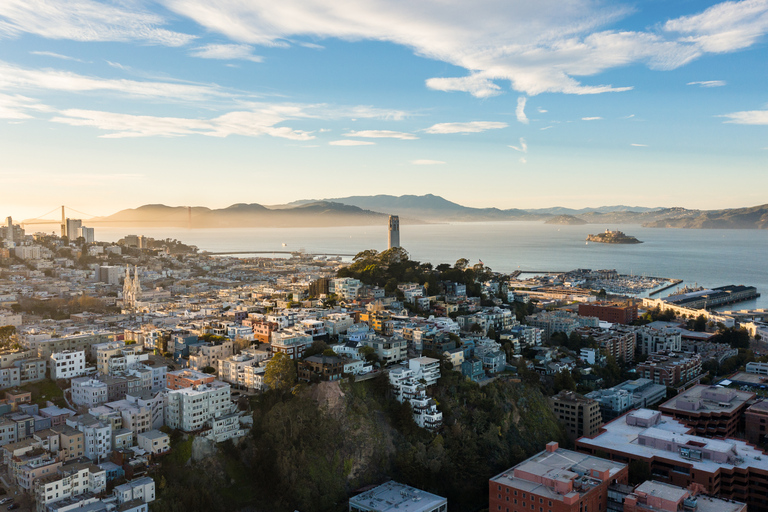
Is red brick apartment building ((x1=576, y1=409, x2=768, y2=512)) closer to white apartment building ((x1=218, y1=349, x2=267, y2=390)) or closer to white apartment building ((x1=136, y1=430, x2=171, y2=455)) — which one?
white apartment building ((x1=218, y1=349, x2=267, y2=390))

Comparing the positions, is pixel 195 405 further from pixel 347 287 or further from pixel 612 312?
pixel 612 312

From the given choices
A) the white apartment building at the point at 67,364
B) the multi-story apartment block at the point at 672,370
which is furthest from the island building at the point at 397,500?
the multi-story apartment block at the point at 672,370

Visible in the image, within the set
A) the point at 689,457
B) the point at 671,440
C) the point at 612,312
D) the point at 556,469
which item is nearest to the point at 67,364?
the point at 556,469

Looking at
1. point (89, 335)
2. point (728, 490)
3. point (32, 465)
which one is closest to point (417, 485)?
point (728, 490)

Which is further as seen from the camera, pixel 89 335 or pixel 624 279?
pixel 624 279

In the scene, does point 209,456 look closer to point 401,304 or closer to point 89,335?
point 89,335

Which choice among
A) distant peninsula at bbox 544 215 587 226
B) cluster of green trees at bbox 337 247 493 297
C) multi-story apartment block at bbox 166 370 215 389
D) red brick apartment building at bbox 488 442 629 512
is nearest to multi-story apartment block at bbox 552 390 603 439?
Answer: red brick apartment building at bbox 488 442 629 512

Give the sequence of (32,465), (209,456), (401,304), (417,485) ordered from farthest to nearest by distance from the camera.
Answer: (401,304) < (417,485) < (209,456) < (32,465)
